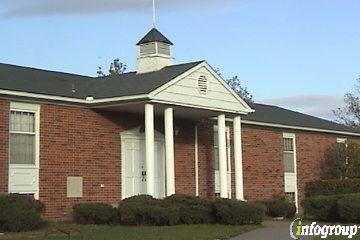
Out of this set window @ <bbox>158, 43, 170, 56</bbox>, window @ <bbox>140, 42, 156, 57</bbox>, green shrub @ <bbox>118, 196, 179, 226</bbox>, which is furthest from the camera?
window @ <bbox>158, 43, 170, 56</bbox>

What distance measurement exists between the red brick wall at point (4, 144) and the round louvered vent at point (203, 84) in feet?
24.7

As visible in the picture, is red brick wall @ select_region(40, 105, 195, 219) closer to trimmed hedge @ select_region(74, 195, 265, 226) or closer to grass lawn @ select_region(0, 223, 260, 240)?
trimmed hedge @ select_region(74, 195, 265, 226)

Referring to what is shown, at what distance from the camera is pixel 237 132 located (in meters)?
29.3

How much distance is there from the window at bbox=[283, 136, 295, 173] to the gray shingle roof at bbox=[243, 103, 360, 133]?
0.84 m

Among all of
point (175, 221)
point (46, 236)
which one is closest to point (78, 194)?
point (175, 221)

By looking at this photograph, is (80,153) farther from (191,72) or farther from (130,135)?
(191,72)

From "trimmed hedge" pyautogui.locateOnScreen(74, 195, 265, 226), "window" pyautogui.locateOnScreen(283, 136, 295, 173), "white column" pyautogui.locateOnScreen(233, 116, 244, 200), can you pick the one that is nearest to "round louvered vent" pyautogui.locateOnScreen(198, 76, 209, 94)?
"white column" pyautogui.locateOnScreen(233, 116, 244, 200)

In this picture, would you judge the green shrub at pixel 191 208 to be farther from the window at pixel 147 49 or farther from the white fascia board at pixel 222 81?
the window at pixel 147 49

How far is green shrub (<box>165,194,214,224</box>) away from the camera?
23000mm

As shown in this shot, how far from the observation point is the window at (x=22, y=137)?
23391mm

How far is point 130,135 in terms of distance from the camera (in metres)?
27.4

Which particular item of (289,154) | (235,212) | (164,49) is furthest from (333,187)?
(235,212)

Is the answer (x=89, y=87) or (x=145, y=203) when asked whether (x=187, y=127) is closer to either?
(x=89, y=87)

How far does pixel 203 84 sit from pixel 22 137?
7335 millimetres
